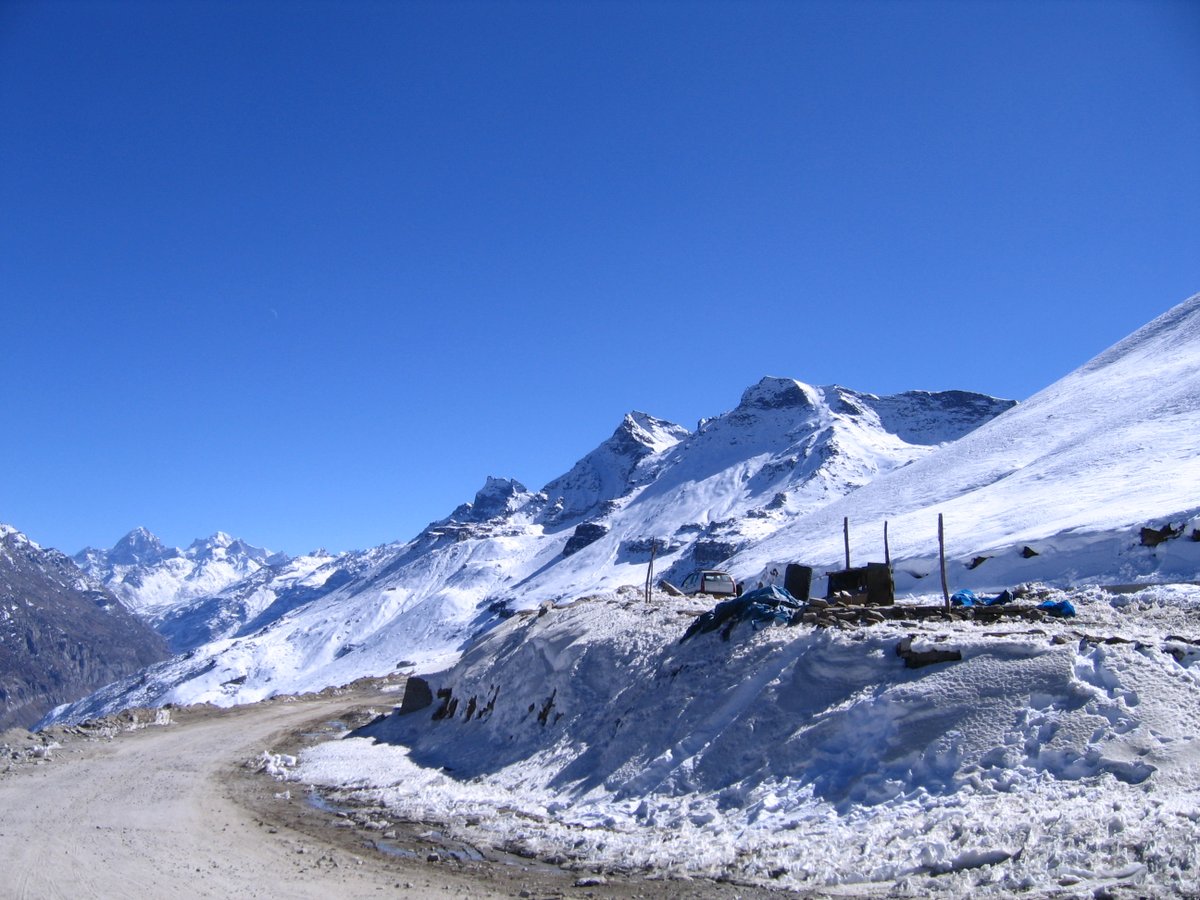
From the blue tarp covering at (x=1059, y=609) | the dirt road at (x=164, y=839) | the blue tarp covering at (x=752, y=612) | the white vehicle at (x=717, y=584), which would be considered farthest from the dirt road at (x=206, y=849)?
the white vehicle at (x=717, y=584)

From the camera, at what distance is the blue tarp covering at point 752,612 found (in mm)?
17266

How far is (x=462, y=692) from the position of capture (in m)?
24.8

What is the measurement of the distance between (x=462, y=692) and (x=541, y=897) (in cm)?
1495

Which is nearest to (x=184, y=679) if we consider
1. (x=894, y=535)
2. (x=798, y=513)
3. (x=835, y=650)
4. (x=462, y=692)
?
(x=798, y=513)

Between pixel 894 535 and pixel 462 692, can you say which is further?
pixel 894 535

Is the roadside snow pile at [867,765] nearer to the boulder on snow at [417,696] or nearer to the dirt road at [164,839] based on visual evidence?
the dirt road at [164,839]

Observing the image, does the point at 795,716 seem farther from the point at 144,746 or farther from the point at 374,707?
the point at 374,707

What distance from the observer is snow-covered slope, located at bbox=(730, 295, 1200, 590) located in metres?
36.3

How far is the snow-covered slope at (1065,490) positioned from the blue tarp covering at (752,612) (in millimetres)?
19858

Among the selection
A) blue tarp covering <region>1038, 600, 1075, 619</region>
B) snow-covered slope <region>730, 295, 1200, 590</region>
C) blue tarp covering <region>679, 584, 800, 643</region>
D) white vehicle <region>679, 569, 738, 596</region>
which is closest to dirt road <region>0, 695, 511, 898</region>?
blue tarp covering <region>679, 584, 800, 643</region>

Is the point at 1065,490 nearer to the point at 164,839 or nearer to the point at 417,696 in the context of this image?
the point at 417,696

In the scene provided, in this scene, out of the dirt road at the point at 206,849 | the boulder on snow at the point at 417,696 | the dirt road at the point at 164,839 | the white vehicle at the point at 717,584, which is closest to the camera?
the dirt road at the point at 206,849

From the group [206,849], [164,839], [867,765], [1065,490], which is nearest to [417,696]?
[164,839]

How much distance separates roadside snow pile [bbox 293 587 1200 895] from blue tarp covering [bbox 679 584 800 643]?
0.27 metres
